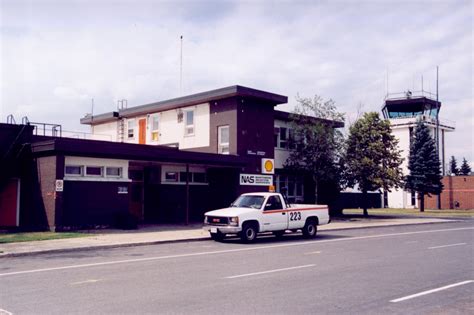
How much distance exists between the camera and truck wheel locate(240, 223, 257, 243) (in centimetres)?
1857

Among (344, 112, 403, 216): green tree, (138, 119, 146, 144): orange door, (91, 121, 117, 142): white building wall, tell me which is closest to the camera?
(138, 119, 146, 144): orange door

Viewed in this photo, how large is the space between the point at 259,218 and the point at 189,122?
15786mm

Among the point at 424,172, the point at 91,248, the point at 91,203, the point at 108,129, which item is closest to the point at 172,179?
the point at 91,203

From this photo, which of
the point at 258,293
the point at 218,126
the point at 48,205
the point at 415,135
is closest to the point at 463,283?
the point at 258,293

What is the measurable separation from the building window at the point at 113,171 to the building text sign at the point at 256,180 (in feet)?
26.7

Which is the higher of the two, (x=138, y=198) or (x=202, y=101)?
(x=202, y=101)

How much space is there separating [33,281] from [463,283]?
28.8ft

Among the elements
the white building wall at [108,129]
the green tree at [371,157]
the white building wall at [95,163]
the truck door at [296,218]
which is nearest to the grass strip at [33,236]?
the white building wall at [95,163]

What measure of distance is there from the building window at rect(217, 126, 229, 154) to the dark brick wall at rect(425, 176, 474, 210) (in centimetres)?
3952

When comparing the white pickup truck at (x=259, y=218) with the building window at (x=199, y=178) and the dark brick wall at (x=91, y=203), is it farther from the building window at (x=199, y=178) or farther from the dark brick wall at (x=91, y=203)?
the building window at (x=199, y=178)

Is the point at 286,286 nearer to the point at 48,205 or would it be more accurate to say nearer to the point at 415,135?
the point at 48,205

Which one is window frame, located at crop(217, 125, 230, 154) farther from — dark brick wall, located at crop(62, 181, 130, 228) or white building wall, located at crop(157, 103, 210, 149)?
dark brick wall, located at crop(62, 181, 130, 228)

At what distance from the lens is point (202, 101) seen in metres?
32.1

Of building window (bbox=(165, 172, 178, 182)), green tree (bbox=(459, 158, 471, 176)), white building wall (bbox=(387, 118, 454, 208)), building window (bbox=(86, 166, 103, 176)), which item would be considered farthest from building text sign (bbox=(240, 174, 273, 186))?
green tree (bbox=(459, 158, 471, 176))
